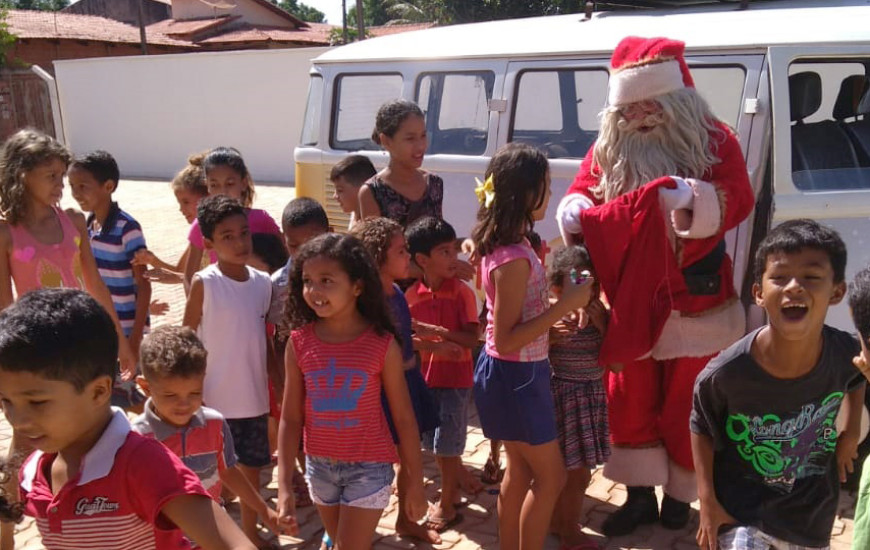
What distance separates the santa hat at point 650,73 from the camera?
353cm

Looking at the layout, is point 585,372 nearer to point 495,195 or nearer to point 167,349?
point 495,195

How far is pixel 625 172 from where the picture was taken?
3625 mm

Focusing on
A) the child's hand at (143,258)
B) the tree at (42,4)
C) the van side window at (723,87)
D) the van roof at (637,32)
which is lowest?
the child's hand at (143,258)

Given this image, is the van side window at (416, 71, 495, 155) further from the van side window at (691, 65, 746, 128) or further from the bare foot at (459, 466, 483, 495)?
the bare foot at (459, 466, 483, 495)

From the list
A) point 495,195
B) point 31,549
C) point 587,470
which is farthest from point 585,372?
point 31,549

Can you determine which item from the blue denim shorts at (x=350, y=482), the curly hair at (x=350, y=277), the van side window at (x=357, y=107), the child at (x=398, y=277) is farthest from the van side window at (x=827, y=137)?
the van side window at (x=357, y=107)

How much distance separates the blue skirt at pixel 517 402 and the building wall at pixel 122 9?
37.9 meters

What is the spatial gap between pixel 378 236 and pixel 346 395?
27.8 inches

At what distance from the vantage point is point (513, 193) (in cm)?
307

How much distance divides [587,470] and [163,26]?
3370 centimetres

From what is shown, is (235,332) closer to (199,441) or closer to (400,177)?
(199,441)

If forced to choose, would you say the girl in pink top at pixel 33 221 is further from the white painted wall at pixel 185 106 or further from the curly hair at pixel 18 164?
the white painted wall at pixel 185 106

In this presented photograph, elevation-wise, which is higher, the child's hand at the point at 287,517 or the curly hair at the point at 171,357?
the curly hair at the point at 171,357

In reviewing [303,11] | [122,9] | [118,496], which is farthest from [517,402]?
[303,11]
